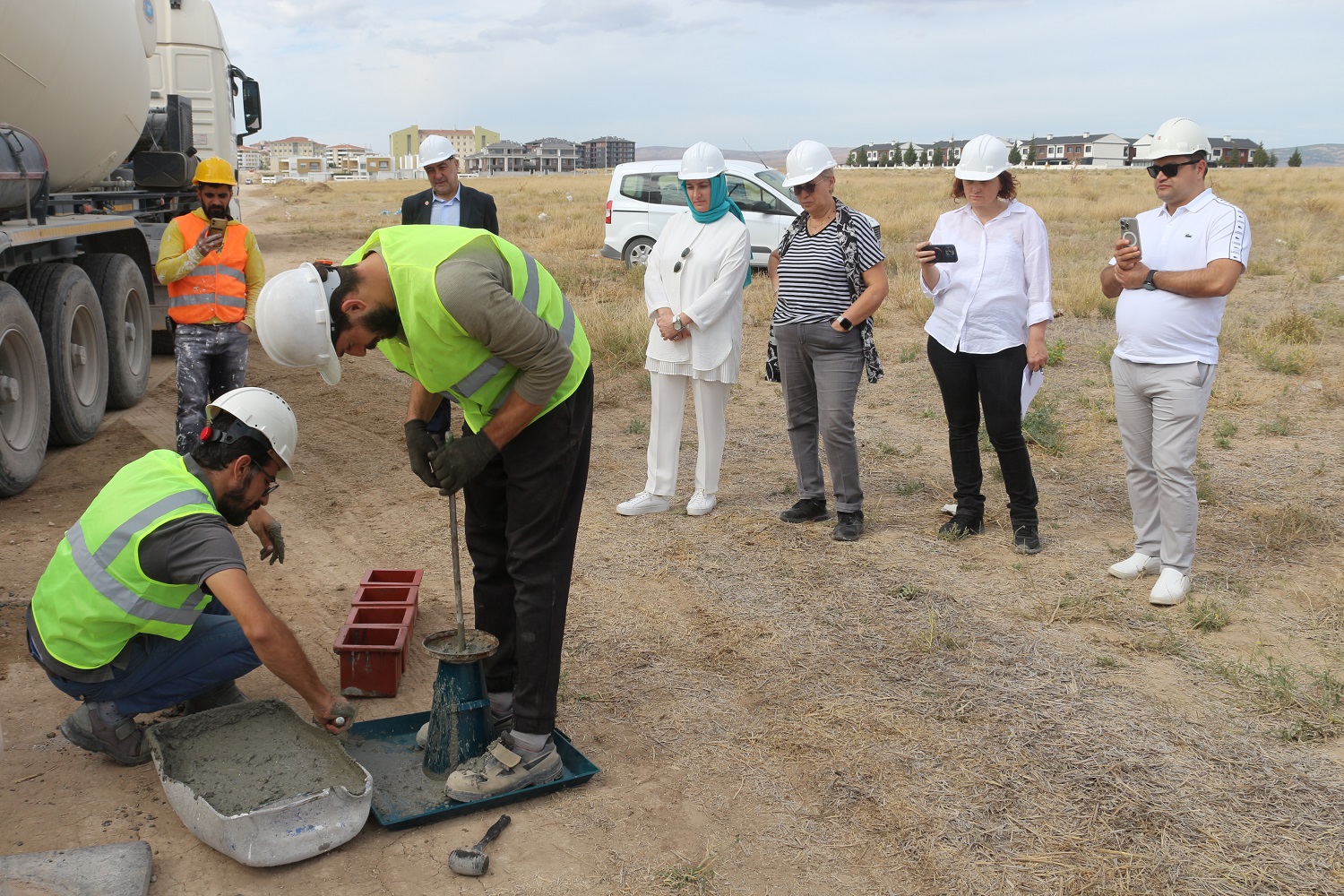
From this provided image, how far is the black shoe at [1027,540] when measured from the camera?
205 inches

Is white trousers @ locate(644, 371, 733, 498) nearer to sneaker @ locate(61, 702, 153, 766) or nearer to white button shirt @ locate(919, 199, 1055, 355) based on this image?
white button shirt @ locate(919, 199, 1055, 355)

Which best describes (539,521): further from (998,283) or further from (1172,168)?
(1172,168)

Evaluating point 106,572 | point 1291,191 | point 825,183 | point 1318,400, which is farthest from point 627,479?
point 1291,191

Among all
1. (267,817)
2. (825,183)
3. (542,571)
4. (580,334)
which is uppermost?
(825,183)

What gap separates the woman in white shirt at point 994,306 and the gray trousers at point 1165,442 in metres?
0.48

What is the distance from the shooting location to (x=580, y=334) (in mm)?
3213

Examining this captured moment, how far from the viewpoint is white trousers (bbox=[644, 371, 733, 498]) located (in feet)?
18.8

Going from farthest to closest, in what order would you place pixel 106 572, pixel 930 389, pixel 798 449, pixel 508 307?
pixel 930 389 < pixel 798 449 < pixel 106 572 < pixel 508 307

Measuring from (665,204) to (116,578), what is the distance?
40.5ft

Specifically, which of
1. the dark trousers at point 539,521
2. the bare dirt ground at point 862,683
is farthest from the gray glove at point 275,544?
the dark trousers at point 539,521

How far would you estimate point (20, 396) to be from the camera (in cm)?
596

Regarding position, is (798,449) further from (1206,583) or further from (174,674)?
(174,674)

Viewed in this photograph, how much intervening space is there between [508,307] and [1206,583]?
3.62 m

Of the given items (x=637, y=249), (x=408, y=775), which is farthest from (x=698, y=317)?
→ (x=637, y=249)
